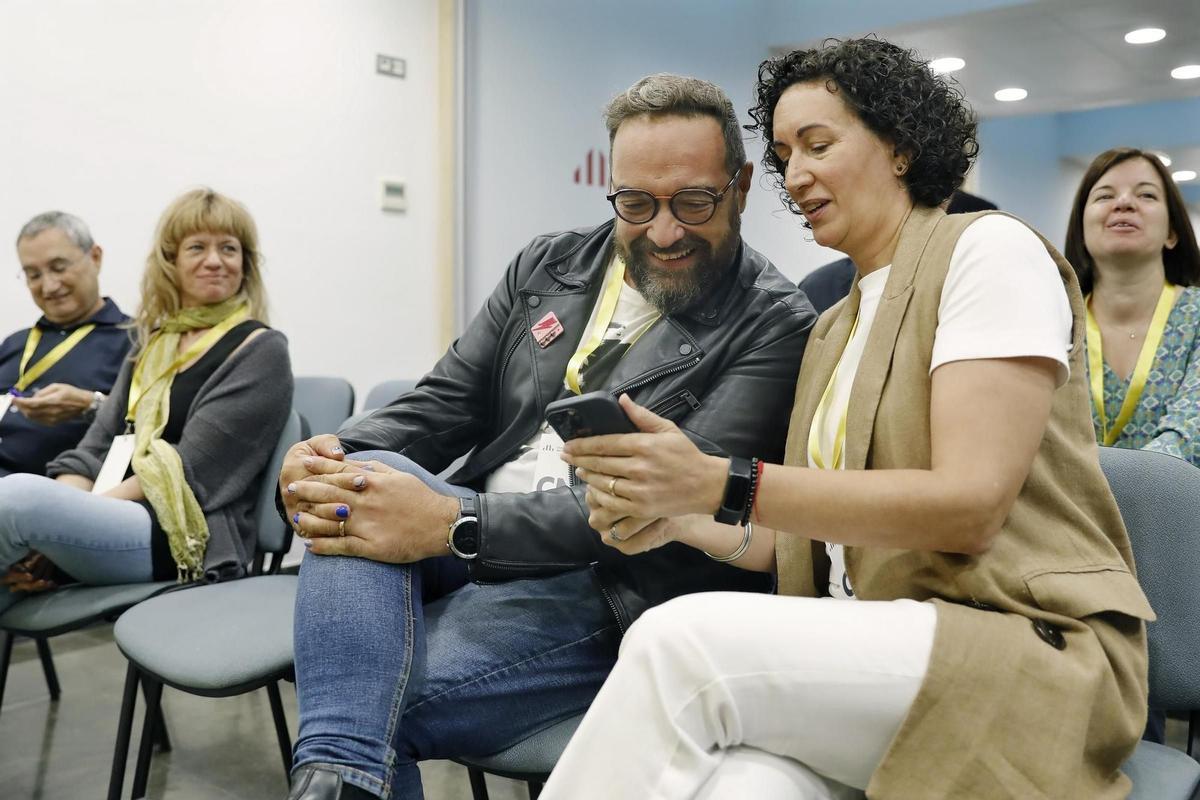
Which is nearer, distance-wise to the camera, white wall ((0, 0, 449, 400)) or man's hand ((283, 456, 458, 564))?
man's hand ((283, 456, 458, 564))

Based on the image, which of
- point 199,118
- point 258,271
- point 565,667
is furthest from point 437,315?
point 565,667

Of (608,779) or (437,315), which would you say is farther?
(437,315)

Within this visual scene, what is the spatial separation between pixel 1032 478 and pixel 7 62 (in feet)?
11.9

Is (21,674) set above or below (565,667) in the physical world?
below

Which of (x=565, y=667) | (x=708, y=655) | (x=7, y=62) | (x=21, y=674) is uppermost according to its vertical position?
(x=7, y=62)

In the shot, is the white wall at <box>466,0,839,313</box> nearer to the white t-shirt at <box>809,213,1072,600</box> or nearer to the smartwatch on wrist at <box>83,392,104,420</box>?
the smartwatch on wrist at <box>83,392,104,420</box>

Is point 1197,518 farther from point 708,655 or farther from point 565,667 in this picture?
point 565,667

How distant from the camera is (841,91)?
1342mm

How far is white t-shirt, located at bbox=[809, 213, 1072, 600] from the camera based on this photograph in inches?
41.7

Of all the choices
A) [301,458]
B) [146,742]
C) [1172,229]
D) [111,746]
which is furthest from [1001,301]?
[111,746]

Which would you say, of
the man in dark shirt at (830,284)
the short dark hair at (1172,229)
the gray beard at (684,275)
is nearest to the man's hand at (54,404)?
the gray beard at (684,275)

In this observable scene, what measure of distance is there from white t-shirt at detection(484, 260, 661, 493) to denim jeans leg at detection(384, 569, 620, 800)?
20cm

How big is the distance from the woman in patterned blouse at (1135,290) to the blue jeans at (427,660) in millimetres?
1630

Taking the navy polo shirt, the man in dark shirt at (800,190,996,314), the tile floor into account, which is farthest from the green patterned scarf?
the man in dark shirt at (800,190,996,314)
